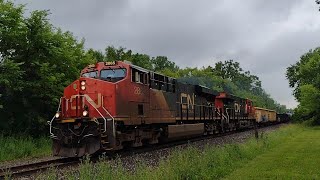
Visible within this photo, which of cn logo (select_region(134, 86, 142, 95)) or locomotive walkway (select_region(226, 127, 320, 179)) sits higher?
cn logo (select_region(134, 86, 142, 95))

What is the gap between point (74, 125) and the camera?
616 inches

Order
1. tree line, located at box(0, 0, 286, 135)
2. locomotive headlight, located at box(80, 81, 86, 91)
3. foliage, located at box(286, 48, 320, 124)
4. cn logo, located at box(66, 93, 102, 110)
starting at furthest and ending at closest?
foliage, located at box(286, 48, 320, 124) → tree line, located at box(0, 0, 286, 135) → locomotive headlight, located at box(80, 81, 86, 91) → cn logo, located at box(66, 93, 102, 110)

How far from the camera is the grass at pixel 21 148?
676 inches

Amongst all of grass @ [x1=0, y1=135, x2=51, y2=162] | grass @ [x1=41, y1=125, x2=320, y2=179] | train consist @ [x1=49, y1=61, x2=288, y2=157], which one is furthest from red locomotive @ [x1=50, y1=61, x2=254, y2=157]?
grass @ [x1=41, y1=125, x2=320, y2=179]

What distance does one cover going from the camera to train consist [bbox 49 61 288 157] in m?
15.3

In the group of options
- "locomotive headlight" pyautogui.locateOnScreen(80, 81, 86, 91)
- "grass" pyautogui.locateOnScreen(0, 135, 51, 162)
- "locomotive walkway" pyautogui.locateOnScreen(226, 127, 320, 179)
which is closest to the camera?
"locomotive walkway" pyautogui.locateOnScreen(226, 127, 320, 179)

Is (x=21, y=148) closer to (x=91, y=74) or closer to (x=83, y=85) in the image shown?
(x=83, y=85)

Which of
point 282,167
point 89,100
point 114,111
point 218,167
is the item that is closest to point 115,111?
point 114,111

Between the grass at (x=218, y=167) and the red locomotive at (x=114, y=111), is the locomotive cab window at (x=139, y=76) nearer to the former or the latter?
the red locomotive at (x=114, y=111)

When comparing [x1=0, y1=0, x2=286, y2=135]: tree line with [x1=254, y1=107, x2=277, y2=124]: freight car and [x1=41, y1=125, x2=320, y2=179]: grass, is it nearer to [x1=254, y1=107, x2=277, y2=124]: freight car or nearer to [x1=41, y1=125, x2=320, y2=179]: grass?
[x1=41, y1=125, x2=320, y2=179]: grass

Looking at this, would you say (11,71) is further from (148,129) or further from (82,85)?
(148,129)

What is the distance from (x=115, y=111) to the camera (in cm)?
1577

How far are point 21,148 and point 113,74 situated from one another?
5.56 m

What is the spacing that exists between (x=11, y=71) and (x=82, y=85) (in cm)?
494
